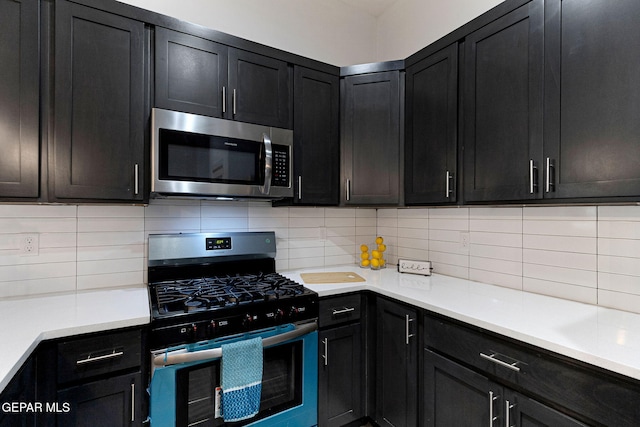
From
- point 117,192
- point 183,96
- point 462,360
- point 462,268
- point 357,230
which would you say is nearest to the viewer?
point 462,360

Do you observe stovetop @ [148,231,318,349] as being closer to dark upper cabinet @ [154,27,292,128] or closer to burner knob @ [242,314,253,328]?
burner knob @ [242,314,253,328]

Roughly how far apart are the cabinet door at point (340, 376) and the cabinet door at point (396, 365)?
12 centimetres

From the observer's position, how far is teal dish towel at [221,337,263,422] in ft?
4.61

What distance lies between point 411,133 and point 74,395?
2.15 meters

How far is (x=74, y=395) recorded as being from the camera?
1.19 metres

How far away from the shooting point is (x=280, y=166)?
1.90 metres

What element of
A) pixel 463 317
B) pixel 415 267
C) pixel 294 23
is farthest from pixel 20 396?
pixel 294 23

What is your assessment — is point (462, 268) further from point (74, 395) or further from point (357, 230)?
point (74, 395)

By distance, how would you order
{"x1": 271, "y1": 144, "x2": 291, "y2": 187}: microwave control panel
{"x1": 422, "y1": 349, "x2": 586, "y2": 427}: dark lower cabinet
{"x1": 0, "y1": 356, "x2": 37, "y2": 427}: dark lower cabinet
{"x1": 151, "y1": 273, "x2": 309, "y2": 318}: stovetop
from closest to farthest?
1. {"x1": 0, "y1": 356, "x2": 37, "y2": 427}: dark lower cabinet
2. {"x1": 422, "y1": 349, "x2": 586, "y2": 427}: dark lower cabinet
3. {"x1": 151, "y1": 273, "x2": 309, "y2": 318}: stovetop
4. {"x1": 271, "y1": 144, "x2": 291, "y2": 187}: microwave control panel

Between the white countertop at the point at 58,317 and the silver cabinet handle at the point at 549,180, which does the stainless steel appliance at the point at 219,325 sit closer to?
the white countertop at the point at 58,317

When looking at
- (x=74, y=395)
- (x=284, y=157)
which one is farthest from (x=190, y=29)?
(x=74, y=395)

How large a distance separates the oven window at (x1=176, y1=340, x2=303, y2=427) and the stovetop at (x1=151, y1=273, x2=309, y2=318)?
264mm

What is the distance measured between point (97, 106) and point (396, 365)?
2.05 metres

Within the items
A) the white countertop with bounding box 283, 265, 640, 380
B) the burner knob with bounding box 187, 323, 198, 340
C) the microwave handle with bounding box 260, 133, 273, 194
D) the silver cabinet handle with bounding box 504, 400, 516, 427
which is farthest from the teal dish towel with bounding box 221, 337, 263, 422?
the silver cabinet handle with bounding box 504, 400, 516, 427
